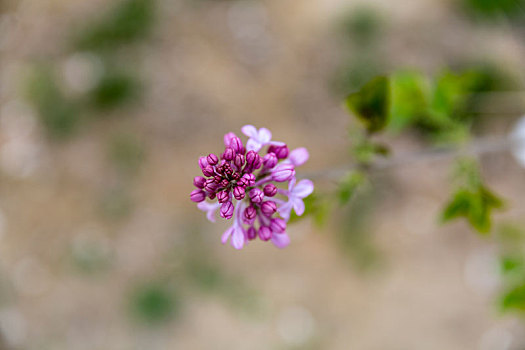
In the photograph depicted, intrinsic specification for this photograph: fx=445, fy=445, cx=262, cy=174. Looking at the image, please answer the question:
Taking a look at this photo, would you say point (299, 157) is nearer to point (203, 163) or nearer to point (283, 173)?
point (283, 173)

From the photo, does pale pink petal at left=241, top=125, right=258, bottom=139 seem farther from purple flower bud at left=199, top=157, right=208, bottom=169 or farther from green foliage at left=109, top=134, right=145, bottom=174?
green foliage at left=109, top=134, right=145, bottom=174

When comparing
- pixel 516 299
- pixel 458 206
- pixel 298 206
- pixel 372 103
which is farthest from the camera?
pixel 516 299

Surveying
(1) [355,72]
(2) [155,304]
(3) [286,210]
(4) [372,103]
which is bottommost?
(3) [286,210]

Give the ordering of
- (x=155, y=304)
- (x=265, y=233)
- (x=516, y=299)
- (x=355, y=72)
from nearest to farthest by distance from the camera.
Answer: (x=265, y=233) → (x=516, y=299) → (x=355, y=72) → (x=155, y=304)

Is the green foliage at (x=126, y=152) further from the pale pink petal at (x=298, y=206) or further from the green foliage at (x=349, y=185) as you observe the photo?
the pale pink petal at (x=298, y=206)

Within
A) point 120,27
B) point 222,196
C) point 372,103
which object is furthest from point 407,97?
point 120,27

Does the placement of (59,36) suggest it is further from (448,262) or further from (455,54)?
(448,262)

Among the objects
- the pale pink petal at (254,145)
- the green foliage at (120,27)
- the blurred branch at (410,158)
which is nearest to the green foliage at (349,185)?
the blurred branch at (410,158)
